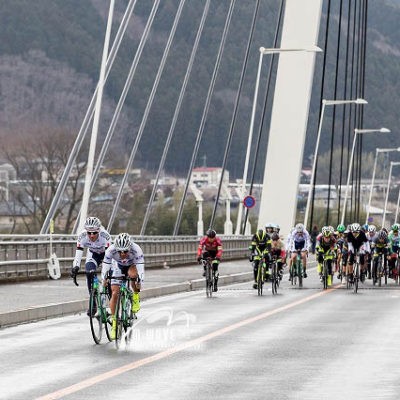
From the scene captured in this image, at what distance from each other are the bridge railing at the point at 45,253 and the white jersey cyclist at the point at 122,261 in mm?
13082

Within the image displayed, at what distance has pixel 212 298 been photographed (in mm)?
24406

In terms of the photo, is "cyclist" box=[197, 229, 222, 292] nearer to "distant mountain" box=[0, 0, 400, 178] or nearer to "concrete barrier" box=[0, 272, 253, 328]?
"concrete barrier" box=[0, 272, 253, 328]

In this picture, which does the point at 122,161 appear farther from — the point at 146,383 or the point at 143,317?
the point at 146,383

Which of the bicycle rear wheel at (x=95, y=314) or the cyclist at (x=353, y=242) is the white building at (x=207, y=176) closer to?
the cyclist at (x=353, y=242)

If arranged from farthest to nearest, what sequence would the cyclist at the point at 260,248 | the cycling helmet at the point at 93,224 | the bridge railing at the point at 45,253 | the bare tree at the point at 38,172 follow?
the bare tree at the point at 38,172 < the bridge railing at the point at 45,253 < the cyclist at the point at 260,248 < the cycling helmet at the point at 93,224

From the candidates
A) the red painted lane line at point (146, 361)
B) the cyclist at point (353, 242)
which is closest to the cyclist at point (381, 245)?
the cyclist at point (353, 242)

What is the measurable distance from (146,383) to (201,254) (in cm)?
1507

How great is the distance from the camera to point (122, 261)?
14.3 m

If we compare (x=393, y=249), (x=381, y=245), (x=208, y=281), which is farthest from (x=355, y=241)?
(x=208, y=281)

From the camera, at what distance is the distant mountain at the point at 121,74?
10219cm

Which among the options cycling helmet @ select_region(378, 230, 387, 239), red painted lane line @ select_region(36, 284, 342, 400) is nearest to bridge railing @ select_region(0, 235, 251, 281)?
cycling helmet @ select_region(378, 230, 387, 239)

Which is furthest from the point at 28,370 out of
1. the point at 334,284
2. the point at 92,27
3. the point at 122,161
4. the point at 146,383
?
the point at 92,27

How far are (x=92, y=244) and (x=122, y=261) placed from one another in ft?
5.78

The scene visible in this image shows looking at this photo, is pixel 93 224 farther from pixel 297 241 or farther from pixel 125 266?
pixel 297 241
